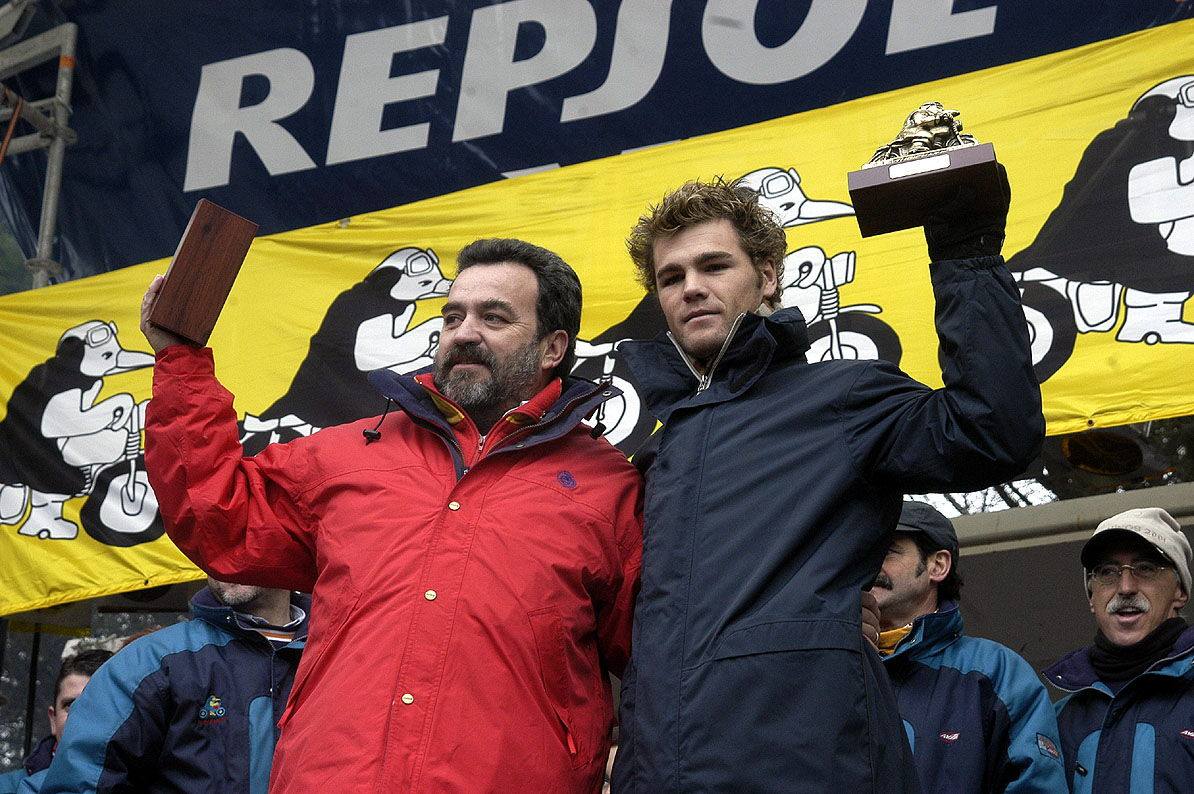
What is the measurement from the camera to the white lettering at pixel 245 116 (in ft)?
20.2

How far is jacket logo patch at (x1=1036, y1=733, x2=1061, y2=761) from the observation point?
3.09 metres

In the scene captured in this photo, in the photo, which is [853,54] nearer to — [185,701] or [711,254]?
[711,254]

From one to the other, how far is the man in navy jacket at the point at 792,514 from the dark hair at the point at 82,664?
8.95ft

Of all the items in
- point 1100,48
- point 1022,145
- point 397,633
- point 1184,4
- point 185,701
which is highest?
point 1184,4

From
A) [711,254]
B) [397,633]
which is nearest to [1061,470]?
[711,254]

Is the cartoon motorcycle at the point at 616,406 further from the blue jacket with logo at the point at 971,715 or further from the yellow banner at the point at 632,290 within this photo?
the blue jacket with logo at the point at 971,715

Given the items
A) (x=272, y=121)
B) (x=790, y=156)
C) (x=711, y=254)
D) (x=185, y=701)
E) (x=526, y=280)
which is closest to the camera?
(x=711, y=254)

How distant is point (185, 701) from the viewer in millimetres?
3139

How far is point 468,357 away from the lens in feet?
8.59

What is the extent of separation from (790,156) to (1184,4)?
1569 mm

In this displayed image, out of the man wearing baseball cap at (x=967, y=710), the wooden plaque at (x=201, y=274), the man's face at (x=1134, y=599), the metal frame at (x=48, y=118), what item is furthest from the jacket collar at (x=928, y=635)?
the metal frame at (x=48, y=118)

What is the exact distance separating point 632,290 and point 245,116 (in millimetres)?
2648

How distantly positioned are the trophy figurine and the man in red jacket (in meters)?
0.68

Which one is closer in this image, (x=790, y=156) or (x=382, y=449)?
(x=382, y=449)
